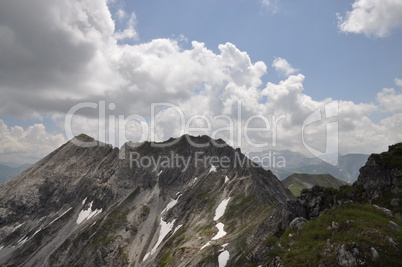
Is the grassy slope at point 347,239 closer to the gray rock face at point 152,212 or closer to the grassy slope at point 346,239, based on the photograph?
the grassy slope at point 346,239

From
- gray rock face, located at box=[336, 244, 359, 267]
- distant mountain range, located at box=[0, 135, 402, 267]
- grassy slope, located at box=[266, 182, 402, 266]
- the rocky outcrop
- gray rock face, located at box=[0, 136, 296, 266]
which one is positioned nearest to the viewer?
gray rock face, located at box=[336, 244, 359, 267]

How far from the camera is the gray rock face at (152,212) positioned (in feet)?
295

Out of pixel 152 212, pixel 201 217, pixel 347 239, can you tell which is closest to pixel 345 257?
pixel 347 239

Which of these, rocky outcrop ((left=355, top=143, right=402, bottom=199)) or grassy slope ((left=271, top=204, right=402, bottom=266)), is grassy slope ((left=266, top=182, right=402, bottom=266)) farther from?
rocky outcrop ((left=355, top=143, right=402, bottom=199))

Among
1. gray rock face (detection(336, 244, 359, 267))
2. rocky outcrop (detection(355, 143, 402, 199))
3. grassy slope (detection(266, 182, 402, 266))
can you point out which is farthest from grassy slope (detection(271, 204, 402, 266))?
rocky outcrop (detection(355, 143, 402, 199))

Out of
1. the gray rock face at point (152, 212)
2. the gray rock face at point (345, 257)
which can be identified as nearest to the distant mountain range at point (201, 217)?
the gray rock face at point (345, 257)

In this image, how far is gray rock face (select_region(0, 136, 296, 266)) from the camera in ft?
295

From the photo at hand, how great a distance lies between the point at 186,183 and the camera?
6299 inches

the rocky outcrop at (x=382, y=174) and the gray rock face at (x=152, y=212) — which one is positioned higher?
the rocky outcrop at (x=382, y=174)

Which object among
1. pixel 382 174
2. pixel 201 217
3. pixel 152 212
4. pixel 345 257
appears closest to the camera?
pixel 345 257

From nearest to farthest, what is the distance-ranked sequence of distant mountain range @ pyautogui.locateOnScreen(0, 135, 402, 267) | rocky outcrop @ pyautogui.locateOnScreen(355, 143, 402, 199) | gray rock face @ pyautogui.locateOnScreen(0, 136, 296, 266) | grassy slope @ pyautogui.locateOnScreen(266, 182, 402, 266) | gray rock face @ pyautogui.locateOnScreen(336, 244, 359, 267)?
gray rock face @ pyautogui.locateOnScreen(336, 244, 359, 267) → grassy slope @ pyautogui.locateOnScreen(266, 182, 402, 266) → distant mountain range @ pyautogui.locateOnScreen(0, 135, 402, 267) → rocky outcrop @ pyautogui.locateOnScreen(355, 143, 402, 199) → gray rock face @ pyautogui.locateOnScreen(0, 136, 296, 266)

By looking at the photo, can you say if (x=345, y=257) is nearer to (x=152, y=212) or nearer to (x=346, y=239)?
(x=346, y=239)

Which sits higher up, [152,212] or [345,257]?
[345,257]

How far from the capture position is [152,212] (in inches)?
5881
